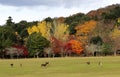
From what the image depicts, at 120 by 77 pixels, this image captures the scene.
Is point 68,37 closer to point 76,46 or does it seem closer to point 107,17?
point 76,46

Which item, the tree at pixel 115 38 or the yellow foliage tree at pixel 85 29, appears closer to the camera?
the tree at pixel 115 38

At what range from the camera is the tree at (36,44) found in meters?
108

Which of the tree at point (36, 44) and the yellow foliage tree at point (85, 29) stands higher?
the yellow foliage tree at point (85, 29)

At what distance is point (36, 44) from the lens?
108812mm

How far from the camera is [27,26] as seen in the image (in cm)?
13500

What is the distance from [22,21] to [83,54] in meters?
35.4

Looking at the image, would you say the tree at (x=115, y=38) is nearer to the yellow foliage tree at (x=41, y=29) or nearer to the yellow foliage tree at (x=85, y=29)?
the yellow foliage tree at (x=85, y=29)

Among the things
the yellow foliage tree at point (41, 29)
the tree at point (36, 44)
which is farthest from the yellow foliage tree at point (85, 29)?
the tree at point (36, 44)

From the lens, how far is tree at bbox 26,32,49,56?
10756 cm

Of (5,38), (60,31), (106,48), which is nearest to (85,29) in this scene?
(60,31)

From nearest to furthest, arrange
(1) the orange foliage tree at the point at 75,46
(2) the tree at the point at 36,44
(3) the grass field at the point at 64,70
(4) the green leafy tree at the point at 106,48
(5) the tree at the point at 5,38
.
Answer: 1. (3) the grass field at the point at 64,70
2. (2) the tree at the point at 36,44
3. (4) the green leafy tree at the point at 106,48
4. (5) the tree at the point at 5,38
5. (1) the orange foliage tree at the point at 75,46

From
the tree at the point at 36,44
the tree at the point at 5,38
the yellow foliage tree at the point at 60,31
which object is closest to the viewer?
the tree at the point at 36,44

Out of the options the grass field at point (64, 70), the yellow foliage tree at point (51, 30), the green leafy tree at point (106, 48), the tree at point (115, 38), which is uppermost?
the yellow foliage tree at point (51, 30)

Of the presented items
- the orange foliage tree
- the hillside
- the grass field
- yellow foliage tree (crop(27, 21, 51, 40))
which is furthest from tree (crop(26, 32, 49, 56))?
the grass field
